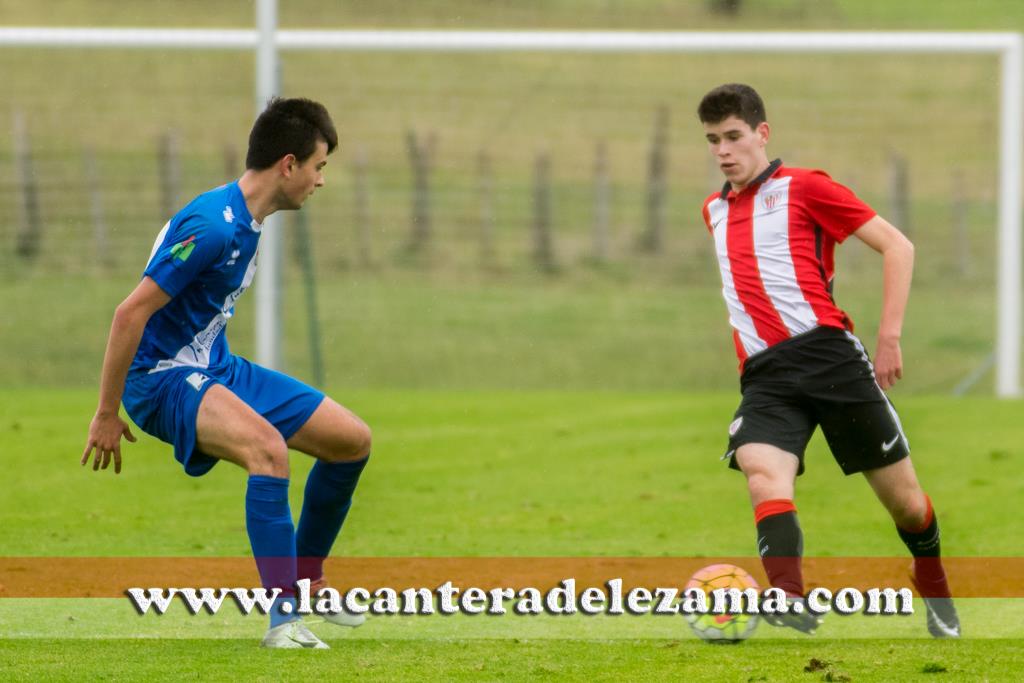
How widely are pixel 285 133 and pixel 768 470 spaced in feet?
6.77

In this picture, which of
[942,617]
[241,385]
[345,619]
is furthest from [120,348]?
[942,617]

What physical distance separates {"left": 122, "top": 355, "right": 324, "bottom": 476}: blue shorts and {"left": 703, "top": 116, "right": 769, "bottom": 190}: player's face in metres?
1.74

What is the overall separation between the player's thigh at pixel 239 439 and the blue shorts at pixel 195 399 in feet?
0.13

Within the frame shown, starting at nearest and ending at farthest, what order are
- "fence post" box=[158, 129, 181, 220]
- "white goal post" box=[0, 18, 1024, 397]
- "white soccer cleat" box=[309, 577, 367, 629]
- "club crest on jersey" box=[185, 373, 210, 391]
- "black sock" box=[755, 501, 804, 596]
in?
"black sock" box=[755, 501, 804, 596] < "club crest on jersey" box=[185, 373, 210, 391] < "white soccer cleat" box=[309, 577, 367, 629] < "white goal post" box=[0, 18, 1024, 397] < "fence post" box=[158, 129, 181, 220]

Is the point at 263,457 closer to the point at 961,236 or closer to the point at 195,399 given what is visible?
the point at 195,399

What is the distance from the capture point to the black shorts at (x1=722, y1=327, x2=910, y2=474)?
17.4 feet

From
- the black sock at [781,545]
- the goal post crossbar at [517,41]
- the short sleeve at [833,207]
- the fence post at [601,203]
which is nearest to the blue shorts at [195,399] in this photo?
the black sock at [781,545]

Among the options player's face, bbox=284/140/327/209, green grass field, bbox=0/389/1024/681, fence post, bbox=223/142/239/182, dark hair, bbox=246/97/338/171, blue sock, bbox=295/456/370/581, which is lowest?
green grass field, bbox=0/389/1024/681

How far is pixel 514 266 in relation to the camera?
20.0 meters

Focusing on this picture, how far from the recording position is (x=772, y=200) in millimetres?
5535

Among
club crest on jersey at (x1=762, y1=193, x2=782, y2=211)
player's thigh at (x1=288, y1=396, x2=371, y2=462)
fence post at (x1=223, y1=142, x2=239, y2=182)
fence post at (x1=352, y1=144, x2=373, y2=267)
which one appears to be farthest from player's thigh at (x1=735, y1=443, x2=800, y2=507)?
fence post at (x1=223, y1=142, x2=239, y2=182)

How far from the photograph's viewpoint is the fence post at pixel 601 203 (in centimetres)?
2065

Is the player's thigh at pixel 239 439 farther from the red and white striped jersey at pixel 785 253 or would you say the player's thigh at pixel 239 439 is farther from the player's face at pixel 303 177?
the red and white striped jersey at pixel 785 253

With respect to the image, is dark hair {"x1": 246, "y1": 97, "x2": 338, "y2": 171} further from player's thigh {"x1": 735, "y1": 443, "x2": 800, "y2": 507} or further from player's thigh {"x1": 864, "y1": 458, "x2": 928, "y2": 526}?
player's thigh {"x1": 864, "y1": 458, "x2": 928, "y2": 526}
